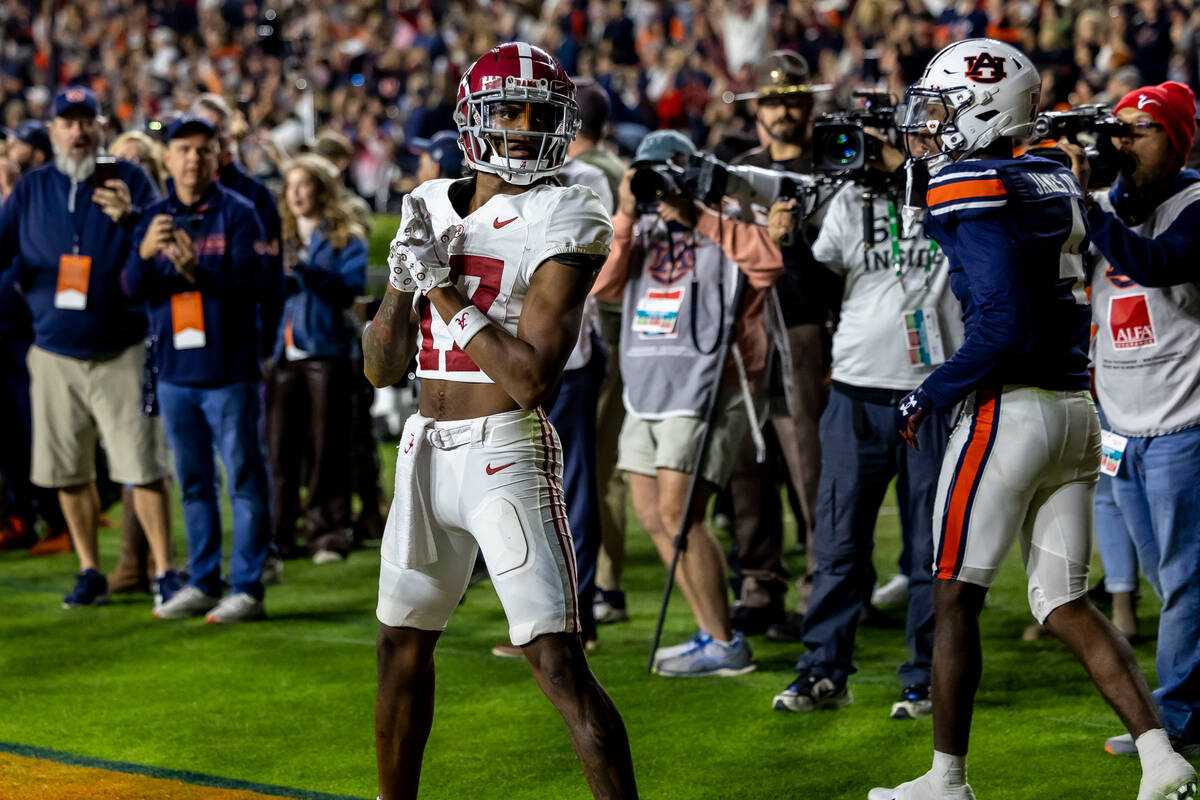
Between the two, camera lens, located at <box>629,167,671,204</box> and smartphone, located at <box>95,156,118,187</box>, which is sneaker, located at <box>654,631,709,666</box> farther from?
smartphone, located at <box>95,156,118,187</box>

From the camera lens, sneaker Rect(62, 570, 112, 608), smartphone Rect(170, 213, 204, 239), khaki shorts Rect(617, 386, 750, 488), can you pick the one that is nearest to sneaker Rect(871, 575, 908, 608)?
khaki shorts Rect(617, 386, 750, 488)

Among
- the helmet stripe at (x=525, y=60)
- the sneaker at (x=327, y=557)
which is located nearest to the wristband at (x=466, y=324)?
the helmet stripe at (x=525, y=60)

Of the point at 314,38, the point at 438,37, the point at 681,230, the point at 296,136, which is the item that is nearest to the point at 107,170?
the point at 681,230

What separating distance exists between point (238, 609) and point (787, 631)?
2.44 m

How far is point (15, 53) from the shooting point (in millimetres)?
20859

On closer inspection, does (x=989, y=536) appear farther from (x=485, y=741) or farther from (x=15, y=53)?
(x=15, y=53)

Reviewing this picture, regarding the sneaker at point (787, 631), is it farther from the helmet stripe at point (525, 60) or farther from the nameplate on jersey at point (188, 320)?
the helmet stripe at point (525, 60)

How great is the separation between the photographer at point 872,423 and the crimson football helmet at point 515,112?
5.90 ft

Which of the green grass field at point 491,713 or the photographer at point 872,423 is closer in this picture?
the green grass field at point 491,713

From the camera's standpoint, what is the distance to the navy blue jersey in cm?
375

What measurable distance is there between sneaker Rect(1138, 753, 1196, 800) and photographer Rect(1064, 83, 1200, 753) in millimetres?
875

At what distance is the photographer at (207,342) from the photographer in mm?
6535

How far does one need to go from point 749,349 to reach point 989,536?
79.4 inches

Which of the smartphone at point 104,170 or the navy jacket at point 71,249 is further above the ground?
the smartphone at point 104,170
